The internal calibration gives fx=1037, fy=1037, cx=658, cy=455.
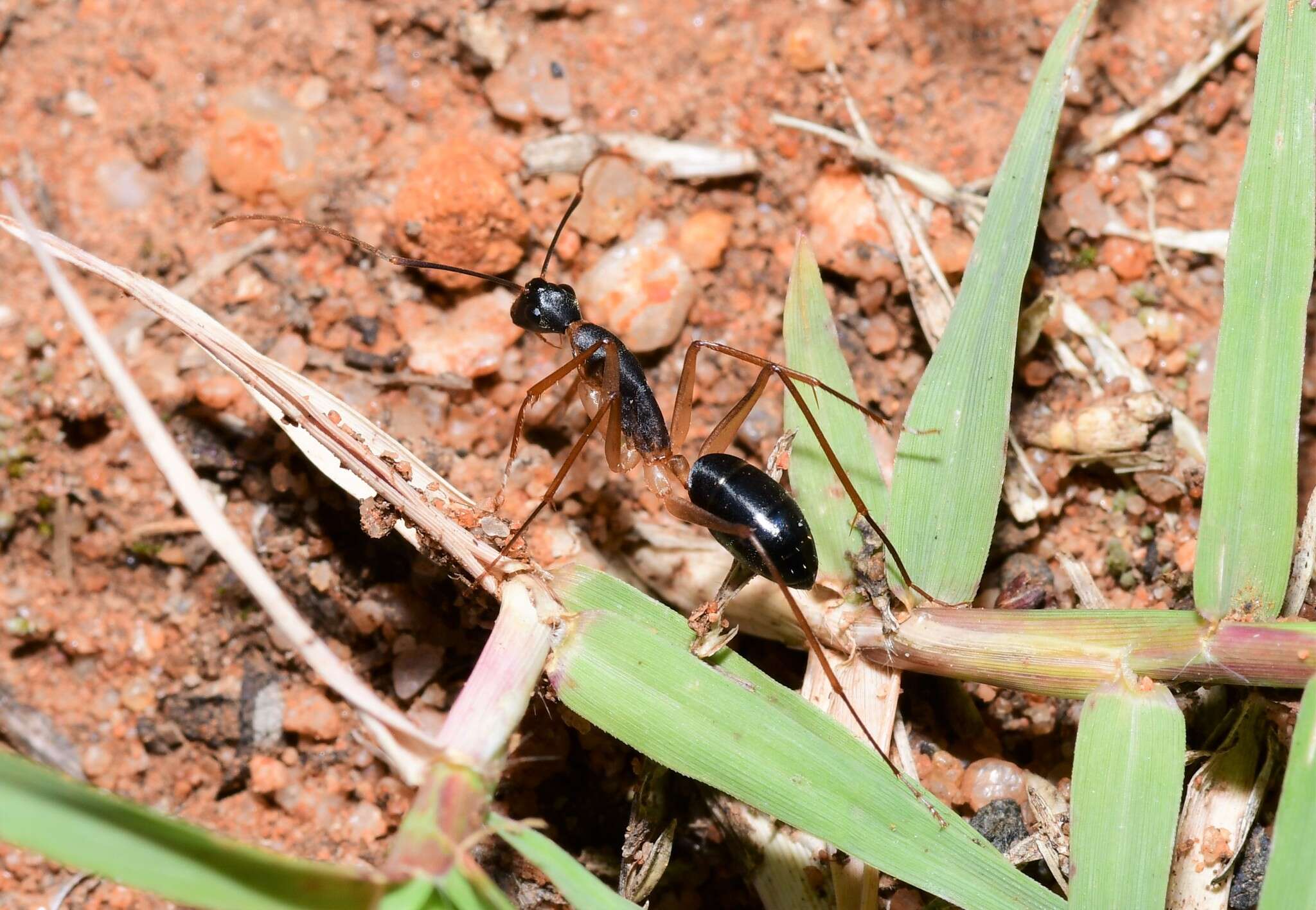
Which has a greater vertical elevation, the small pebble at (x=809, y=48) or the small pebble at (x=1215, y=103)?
the small pebble at (x=1215, y=103)

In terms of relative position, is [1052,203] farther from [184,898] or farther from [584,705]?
[184,898]

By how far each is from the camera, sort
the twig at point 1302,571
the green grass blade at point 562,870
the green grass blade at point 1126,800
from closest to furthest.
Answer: the green grass blade at point 562,870, the green grass blade at point 1126,800, the twig at point 1302,571

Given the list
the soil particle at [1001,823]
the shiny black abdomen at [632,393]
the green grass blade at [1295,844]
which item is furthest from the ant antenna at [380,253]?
the green grass blade at [1295,844]

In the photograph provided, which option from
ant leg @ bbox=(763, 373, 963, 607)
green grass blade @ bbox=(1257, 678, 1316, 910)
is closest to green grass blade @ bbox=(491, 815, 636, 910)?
ant leg @ bbox=(763, 373, 963, 607)

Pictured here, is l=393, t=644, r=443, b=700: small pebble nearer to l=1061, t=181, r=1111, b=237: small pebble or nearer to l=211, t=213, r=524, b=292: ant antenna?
l=211, t=213, r=524, b=292: ant antenna

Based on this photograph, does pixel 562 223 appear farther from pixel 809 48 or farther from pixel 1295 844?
pixel 1295 844

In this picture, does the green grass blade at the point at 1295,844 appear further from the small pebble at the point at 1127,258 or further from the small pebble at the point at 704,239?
the small pebble at the point at 704,239

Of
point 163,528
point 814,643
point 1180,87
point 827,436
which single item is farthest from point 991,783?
point 163,528

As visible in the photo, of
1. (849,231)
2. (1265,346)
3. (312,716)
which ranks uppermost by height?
(849,231)
